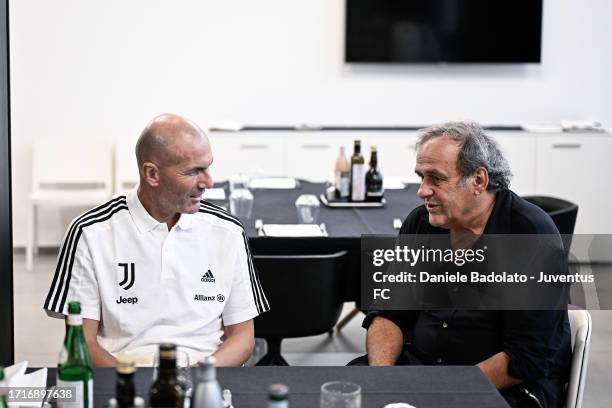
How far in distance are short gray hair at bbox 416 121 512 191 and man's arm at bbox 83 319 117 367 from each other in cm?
116

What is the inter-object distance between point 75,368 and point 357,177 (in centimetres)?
300

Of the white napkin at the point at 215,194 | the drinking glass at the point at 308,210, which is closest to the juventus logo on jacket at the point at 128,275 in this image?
the drinking glass at the point at 308,210

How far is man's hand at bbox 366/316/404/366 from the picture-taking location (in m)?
3.02

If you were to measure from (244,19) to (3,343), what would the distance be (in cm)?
505

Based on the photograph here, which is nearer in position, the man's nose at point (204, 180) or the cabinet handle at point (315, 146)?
the man's nose at point (204, 180)

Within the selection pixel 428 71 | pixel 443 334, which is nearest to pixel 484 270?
pixel 443 334

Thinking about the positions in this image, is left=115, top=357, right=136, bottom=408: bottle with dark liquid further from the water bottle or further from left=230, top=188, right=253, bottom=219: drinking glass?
left=230, top=188, right=253, bottom=219: drinking glass

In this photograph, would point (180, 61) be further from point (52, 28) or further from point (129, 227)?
point (129, 227)

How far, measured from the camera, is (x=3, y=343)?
2.66 meters

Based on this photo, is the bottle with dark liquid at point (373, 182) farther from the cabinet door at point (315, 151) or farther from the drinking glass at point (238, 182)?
the cabinet door at point (315, 151)

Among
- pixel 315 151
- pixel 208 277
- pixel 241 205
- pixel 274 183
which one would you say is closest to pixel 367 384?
pixel 208 277

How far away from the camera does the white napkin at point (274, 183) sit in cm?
554

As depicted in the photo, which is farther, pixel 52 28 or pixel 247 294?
pixel 52 28

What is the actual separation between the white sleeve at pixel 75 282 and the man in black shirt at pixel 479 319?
90 centimetres
